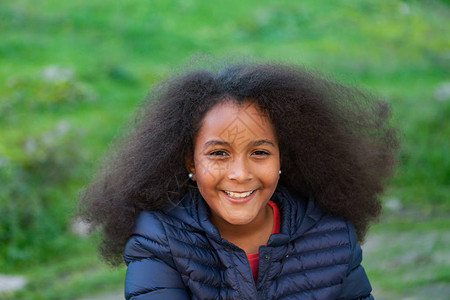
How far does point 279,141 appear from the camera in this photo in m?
2.46

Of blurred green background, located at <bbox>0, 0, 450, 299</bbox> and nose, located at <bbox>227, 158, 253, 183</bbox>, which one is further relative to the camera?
blurred green background, located at <bbox>0, 0, 450, 299</bbox>

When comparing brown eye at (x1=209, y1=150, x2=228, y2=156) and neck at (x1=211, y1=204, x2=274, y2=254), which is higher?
brown eye at (x1=209, y1=150, x2=228, y2=156)

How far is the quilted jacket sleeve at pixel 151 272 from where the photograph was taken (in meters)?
2.22

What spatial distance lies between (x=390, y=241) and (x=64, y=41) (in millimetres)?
4732

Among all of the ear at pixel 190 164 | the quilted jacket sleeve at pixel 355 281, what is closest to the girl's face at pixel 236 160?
the ear at pixel 190 164

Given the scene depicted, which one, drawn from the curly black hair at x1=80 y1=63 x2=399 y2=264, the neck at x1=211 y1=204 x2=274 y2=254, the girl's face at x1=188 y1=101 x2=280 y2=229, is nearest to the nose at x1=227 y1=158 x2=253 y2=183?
the girl's face at x1=188 y1=101 x2=280 y2=229

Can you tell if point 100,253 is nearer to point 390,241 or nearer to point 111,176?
point 111,176

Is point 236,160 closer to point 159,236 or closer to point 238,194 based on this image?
point 238,194

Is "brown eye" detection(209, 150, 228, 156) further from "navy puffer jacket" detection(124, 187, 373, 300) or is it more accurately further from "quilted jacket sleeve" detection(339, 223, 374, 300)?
"quilted jacket sleeve" detection(339, 223, 374, 300)

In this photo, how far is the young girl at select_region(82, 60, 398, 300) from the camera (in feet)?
7.47

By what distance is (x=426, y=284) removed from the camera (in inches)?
148

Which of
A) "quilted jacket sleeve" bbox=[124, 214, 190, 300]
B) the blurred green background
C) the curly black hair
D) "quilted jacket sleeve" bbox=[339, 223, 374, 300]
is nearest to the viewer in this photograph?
"quilted jacket sleeve" bbox=[124, 214, 190, 300]

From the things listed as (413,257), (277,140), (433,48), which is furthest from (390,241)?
(433,48)

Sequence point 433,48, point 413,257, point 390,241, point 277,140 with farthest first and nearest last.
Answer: point 433,48 < point 390,241 < point 413,257 < point 277,140
